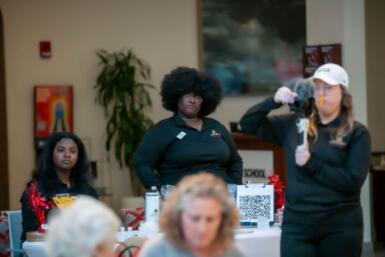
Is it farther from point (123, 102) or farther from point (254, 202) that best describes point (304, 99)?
point (123, 102)

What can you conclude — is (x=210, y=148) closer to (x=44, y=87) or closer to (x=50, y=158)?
Answer: (x=50, y=158)

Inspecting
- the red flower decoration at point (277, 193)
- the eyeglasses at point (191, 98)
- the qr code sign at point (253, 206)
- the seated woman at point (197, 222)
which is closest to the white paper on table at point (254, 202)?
the qr code sign at point (253, 206)

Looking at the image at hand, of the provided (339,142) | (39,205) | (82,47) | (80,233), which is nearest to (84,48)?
(82,47)

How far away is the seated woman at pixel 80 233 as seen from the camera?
7.97ft

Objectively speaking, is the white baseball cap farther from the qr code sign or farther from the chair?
the chair

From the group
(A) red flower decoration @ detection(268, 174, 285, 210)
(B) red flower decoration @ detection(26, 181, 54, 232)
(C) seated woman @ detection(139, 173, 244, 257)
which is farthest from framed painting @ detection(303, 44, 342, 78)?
(C) seated woman @ detection(139, 173, 244, 257)

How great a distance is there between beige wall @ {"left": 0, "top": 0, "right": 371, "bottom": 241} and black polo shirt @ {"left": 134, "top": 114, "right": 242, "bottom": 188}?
126 inches

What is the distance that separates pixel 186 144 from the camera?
15.2 feet

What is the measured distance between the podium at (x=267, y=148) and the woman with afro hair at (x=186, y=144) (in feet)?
5.51

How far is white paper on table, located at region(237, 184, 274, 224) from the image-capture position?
4383 mm

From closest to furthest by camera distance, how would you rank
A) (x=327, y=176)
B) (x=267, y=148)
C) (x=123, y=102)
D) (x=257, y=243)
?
(x=327, y=176), (x=257, y=243), (x=267, y=148), (x=123, y=102)

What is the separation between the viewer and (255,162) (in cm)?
692

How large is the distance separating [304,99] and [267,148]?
3408 mm

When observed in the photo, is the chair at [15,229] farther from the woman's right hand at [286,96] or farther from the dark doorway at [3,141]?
the dark doorway at [3,141]
